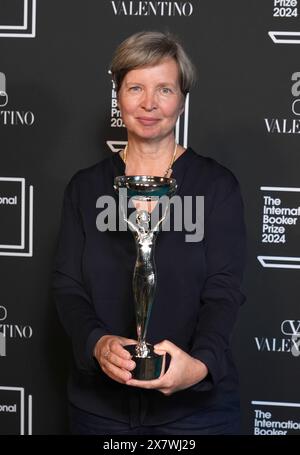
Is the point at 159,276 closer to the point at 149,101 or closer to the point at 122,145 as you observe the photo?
the point at 149,101

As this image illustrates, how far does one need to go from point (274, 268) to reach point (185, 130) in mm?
486

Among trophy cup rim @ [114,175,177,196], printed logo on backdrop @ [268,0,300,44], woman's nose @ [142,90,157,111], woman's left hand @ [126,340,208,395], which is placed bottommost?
woman's left hand @ [126,340,208,395]

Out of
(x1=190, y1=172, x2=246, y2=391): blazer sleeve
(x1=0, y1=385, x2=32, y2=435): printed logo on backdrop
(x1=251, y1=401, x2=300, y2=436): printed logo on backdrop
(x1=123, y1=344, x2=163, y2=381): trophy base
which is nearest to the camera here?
(x1=123, y1=344, x2=163, y2=381): trophy base

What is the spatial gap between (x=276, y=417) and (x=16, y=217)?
998 mm

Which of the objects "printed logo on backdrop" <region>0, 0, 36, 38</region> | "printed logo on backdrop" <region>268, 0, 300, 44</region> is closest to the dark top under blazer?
"printed logo on backdrop" <region>268, 0, 300, 44</region>

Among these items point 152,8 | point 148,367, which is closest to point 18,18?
point 152,8

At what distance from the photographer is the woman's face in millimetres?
1502

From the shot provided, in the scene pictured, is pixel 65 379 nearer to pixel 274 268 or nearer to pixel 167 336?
pixel 274 268

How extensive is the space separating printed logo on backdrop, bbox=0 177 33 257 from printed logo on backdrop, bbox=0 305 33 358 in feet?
0.63

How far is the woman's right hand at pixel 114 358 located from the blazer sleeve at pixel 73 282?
0.23 feet

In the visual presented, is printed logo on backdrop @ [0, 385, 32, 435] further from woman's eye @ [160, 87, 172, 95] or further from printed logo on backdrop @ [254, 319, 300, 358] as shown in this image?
woman's eye @ [160, 87, 172, 95]

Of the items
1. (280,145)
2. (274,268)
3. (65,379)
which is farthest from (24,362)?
(280,145)

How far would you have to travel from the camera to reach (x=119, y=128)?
220 cm

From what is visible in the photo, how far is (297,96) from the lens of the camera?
2.12m
